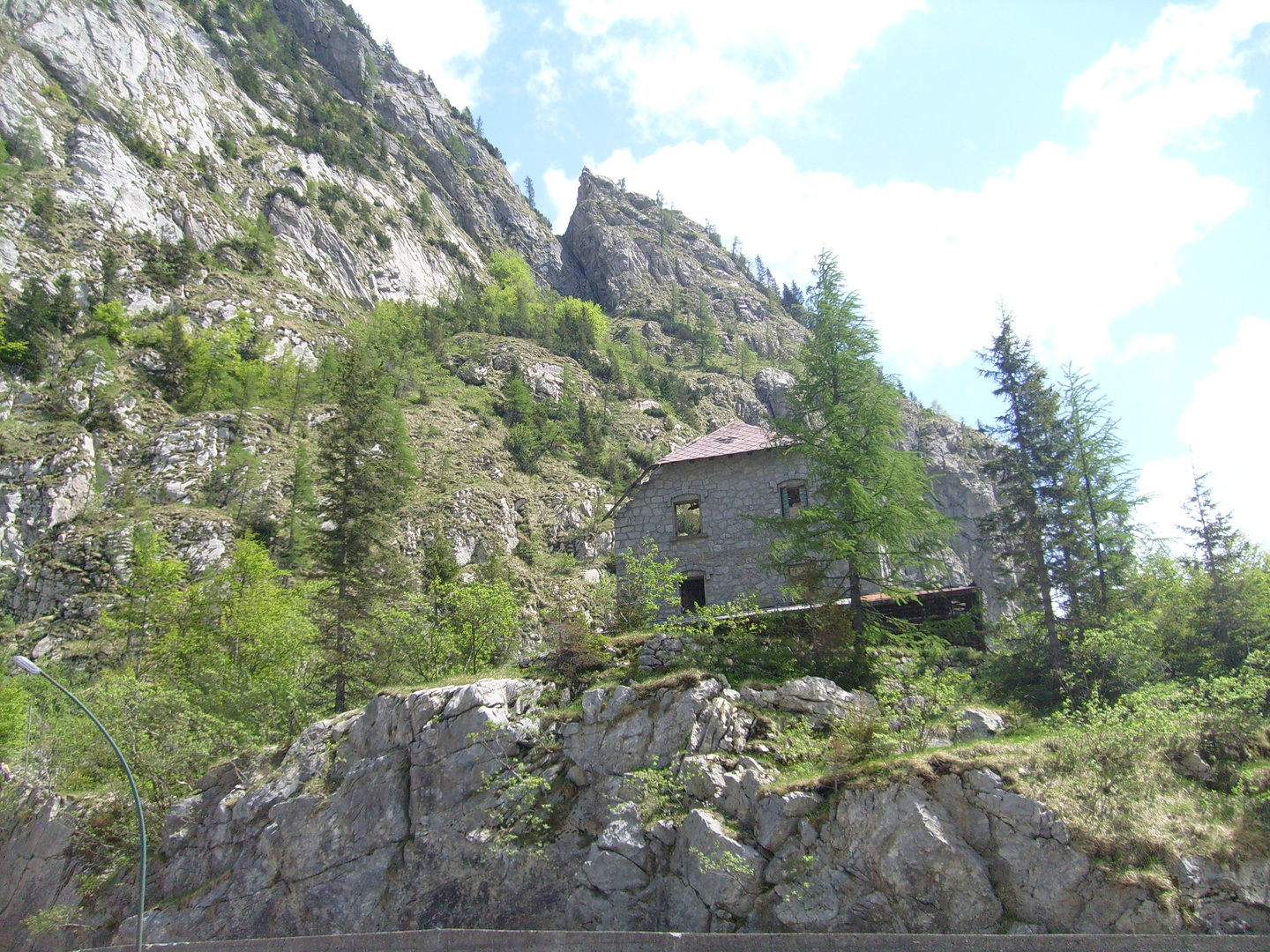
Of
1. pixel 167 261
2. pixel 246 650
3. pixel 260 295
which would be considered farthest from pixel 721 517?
pixel 167 261

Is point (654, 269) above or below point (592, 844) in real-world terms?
above

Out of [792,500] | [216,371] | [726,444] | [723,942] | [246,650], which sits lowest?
[723,942]

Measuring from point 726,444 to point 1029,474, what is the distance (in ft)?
28.4

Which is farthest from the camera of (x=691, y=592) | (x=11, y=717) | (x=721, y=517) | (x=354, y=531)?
(x=11, y=717)

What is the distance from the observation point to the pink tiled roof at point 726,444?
23281 mm

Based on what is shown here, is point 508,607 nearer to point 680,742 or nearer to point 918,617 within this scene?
point 680,742

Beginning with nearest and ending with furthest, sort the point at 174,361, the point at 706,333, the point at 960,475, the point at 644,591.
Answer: the point at 644,591
the point at 174,361
the point at 960,475
the point at 706,333

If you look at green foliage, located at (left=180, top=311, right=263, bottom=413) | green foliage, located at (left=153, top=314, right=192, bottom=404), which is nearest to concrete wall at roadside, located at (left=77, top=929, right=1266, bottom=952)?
green foliage, located at (left=180, top=311, right=263, bottom=413)

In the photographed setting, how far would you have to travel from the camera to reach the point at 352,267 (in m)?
84.0

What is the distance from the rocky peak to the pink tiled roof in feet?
286

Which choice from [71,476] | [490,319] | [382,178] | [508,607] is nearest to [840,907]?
[508,607]

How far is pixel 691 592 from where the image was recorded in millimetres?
22859

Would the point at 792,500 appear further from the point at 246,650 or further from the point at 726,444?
the point at 246,650

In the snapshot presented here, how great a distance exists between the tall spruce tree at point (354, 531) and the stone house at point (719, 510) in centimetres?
782
